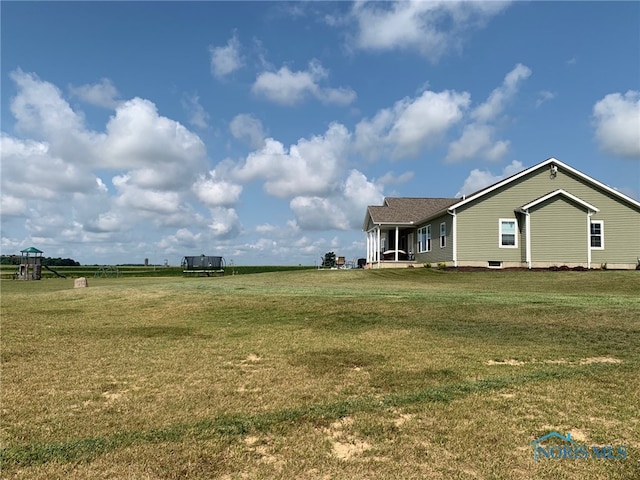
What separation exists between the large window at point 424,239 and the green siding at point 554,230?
6489mm

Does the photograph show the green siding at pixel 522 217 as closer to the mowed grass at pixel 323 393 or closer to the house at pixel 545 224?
the house at pixel 545 224

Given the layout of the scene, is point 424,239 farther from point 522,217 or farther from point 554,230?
point 554,230

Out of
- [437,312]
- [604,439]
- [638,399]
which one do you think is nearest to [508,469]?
[604,439]

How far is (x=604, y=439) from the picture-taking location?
12.5 feet

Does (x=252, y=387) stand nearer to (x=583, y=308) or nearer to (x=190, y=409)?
(x=190, y=409)

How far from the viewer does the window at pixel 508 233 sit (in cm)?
2480

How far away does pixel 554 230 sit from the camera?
24078 millimetres

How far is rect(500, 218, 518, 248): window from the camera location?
24797 millimetres

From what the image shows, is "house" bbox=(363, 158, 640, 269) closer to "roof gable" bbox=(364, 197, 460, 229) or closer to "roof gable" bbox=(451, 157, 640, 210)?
"roof gable" bbox=(451, 157, 640, 210)

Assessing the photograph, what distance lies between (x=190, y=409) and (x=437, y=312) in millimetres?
6950

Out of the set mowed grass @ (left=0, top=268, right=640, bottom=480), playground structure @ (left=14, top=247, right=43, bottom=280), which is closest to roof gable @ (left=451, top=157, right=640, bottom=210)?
mowed grass @ (left=0, top=268, right=640, bottom=480)

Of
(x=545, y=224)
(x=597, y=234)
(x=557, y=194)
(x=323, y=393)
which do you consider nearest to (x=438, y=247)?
(x=545, y=224)

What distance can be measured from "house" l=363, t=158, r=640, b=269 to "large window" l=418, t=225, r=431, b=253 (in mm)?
3603

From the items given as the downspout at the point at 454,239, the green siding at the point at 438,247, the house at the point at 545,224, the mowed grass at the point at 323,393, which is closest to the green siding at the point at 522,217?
the house at the point at 545,224
